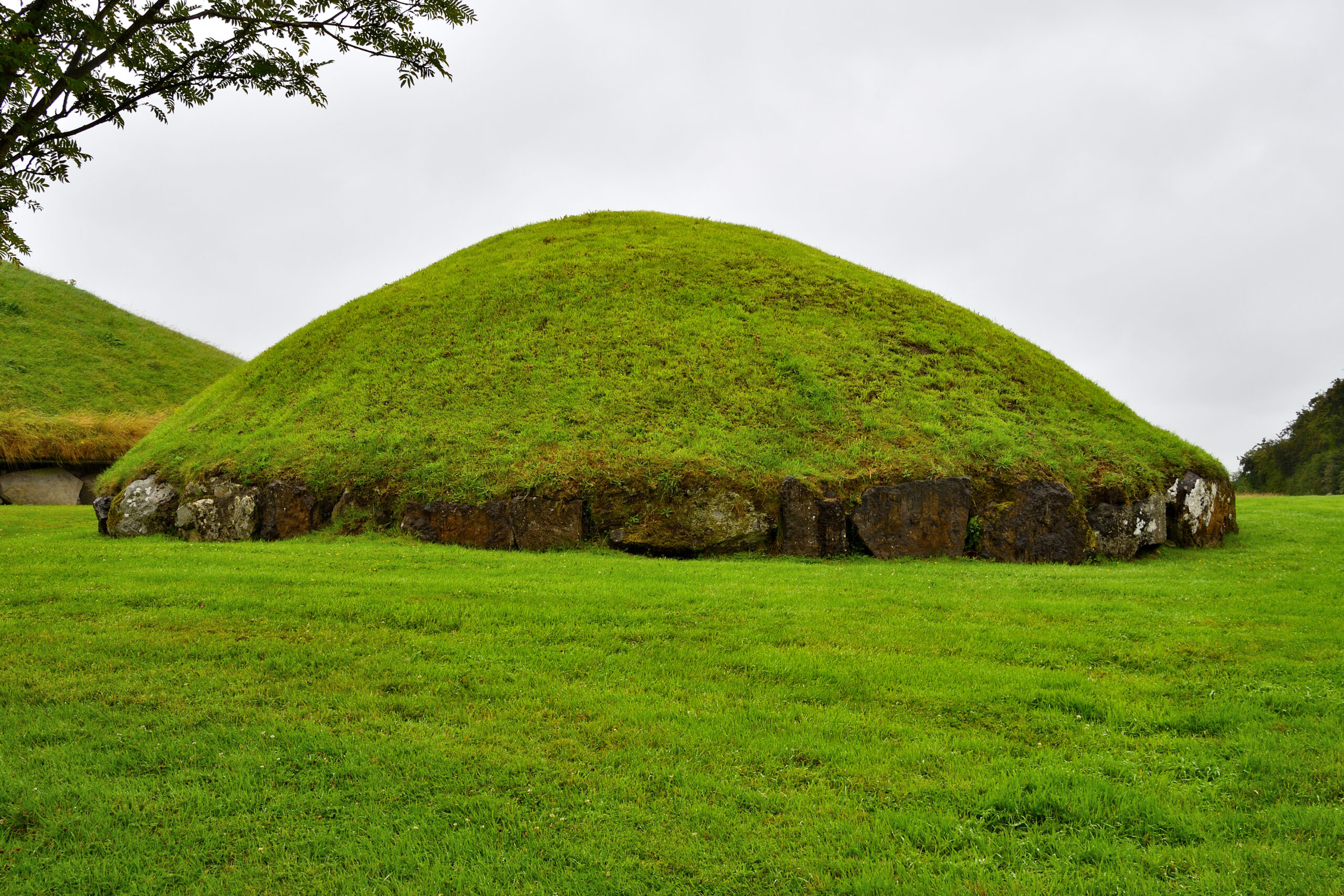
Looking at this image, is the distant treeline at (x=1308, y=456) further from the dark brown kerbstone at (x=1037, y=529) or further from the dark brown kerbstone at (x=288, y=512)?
the dark brown kerbstone at (x=288, y=512)

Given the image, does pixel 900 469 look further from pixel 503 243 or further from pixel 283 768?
pixel 503 243

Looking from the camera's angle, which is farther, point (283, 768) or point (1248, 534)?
point (1248, 534)

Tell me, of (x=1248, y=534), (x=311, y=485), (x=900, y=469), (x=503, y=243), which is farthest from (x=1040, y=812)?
(x=503, y=243)

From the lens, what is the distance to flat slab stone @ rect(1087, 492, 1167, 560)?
59.1ft

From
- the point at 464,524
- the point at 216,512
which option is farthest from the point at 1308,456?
the point at 216,512

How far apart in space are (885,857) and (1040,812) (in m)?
1.39

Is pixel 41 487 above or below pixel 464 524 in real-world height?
above

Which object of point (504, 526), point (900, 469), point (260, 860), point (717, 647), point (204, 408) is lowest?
point (260, 860)

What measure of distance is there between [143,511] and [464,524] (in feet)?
31.4

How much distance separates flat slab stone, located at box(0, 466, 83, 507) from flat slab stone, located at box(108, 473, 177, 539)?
57.7ft

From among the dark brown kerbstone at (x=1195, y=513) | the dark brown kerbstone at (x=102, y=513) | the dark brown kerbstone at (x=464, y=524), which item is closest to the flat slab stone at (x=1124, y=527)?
the dark brown kerbstone at (x=1195, y=513)

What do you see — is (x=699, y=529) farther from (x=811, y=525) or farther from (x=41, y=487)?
(x=41, y=487)

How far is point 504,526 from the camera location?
56.3 feet

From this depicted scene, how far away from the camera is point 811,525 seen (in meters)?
17.0
